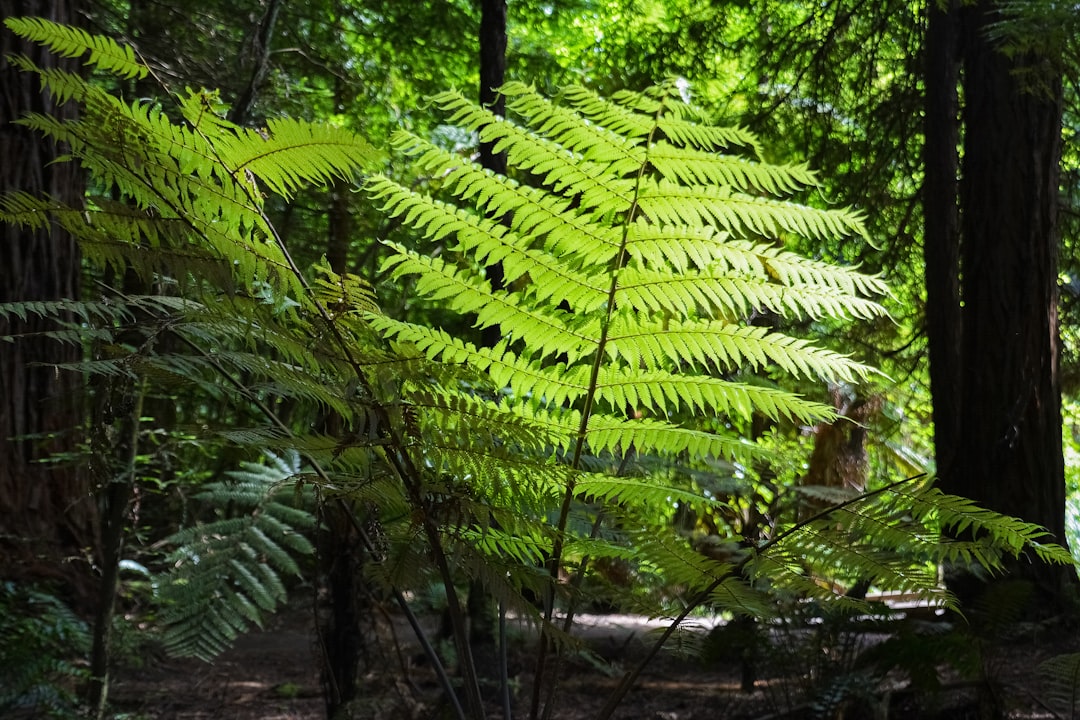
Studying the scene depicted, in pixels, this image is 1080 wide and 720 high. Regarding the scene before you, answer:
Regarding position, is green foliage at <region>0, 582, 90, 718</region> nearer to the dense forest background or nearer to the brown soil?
the dense forest background

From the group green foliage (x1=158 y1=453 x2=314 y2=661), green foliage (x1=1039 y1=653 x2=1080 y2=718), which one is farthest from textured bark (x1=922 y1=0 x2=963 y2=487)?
green foliage (x1=158 y1=453 x2=314 y2=661)

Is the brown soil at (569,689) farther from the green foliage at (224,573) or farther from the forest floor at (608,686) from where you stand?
the green foliage at (224,573)

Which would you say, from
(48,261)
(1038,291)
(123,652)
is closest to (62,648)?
(123,652)

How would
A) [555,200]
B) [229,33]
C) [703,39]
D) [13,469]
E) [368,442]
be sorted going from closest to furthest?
1. [368,442]
2. [555,200]
3. [13,469]
4. [229,33]
5. [703,39]

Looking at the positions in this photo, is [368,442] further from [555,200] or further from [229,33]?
[229,33]

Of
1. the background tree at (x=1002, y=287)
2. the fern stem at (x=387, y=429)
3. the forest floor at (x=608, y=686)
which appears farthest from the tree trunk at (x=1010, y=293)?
the fern stem at (x=387, y=429)

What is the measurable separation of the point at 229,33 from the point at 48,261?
260 cm

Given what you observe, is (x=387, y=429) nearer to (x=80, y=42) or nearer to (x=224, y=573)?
(x=80, y=42)

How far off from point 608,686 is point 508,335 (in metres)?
3.56

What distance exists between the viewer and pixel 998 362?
456cm

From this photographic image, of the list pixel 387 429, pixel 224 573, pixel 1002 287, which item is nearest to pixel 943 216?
pixel 1002 287

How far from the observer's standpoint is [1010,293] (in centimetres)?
462

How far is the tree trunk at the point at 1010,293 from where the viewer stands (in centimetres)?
443

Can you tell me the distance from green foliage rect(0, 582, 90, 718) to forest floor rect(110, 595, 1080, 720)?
29cm
